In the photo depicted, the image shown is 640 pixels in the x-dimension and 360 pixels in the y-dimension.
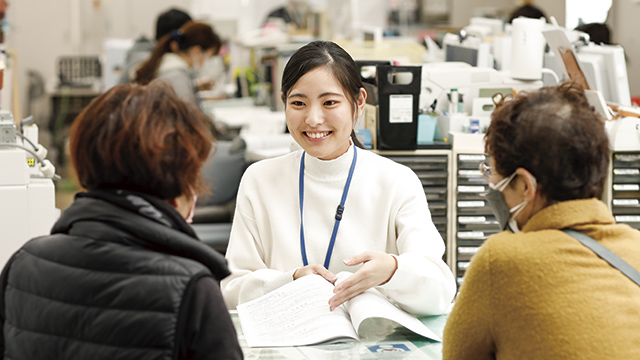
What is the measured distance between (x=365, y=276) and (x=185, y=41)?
148 inches

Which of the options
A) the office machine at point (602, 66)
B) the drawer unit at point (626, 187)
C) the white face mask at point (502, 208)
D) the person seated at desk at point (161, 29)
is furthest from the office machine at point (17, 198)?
the person seated at desk at point (161, 29)

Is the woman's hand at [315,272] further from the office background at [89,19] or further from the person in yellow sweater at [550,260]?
Result: the office background at [89,19]

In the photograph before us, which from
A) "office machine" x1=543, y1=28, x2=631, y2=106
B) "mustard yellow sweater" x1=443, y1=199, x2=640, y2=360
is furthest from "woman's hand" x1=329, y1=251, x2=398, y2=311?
"office machine" x1=543, y1=28, x2=631, y2=106

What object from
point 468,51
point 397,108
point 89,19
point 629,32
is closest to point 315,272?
point 397,108

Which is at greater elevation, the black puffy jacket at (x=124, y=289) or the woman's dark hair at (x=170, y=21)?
the woman's dark hair at (x=170, y=21)

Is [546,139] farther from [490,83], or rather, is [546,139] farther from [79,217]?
[490,83]

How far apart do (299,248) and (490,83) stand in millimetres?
1746

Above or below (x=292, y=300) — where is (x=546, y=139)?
above

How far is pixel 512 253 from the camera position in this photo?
112 cm

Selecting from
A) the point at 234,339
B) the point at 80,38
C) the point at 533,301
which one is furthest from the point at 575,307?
the point at 80,38

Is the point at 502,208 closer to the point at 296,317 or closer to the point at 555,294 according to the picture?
the point at 555,294

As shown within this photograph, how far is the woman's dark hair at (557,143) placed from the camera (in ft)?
3.70

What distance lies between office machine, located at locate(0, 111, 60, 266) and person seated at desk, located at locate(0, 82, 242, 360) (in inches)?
45.6

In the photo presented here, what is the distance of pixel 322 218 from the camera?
184cm
